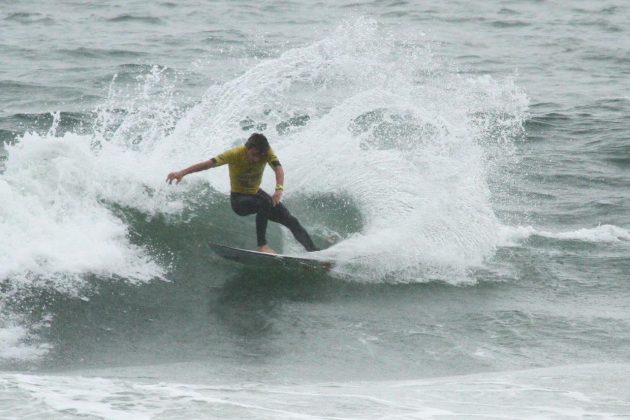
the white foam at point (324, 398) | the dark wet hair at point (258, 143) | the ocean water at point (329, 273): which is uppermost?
the dark wet hair at point (258, 143)

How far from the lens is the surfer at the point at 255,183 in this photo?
1065 cm

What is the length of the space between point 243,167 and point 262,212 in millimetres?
576

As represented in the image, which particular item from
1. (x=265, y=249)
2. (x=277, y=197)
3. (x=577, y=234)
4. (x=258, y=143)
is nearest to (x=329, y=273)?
(x=265, y=249)

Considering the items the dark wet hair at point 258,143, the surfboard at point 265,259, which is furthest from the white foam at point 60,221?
the dark wet hair at point 258,143

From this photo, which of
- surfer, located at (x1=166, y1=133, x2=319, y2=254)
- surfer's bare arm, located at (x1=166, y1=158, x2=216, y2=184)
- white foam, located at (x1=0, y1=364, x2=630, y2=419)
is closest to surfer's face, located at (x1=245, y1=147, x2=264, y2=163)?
surfer, located at (x1=166, y1=133, x2=319, y2=254)

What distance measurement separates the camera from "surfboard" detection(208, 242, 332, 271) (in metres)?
10.9

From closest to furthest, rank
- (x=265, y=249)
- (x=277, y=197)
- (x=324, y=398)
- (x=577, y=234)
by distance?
(x=324, y=398) < (x=277, y=197) < (x=265, y=249) < (x=577, y=234)

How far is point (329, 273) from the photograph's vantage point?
37.1 ft

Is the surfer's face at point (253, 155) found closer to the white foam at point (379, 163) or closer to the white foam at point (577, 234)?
the white foam at point (379, 163)

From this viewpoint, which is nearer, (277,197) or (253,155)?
(253,155)

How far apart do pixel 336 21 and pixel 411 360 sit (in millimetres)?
21967

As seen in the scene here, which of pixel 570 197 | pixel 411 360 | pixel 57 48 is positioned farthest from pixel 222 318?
pixel 57 48

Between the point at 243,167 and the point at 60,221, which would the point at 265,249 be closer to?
the point at 243,167

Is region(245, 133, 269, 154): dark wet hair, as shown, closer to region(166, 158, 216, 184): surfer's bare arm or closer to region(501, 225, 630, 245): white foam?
region(166, 158, 216, 184): surfer's bare arm
